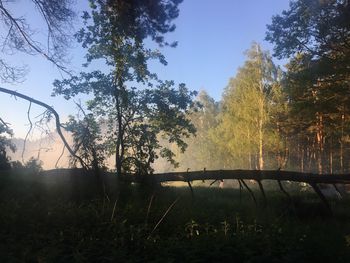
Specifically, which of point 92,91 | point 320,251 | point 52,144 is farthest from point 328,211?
point 92,91

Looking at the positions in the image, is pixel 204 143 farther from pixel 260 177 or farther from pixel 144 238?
pixel 144 238

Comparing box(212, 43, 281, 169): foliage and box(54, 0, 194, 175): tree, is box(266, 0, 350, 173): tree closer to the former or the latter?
box(54, 0, 194, 175): tree

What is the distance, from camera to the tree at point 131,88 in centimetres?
1179

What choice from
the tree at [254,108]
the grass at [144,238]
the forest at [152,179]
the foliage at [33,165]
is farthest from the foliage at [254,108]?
the grass at [144,238]

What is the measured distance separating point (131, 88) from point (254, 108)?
2024 centimetres

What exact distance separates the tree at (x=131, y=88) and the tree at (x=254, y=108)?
16019mm

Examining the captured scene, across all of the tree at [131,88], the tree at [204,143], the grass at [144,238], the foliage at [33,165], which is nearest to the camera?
the grass at [144,238]

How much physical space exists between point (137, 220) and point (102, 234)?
1816 millimetres

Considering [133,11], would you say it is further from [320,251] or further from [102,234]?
[320,251]

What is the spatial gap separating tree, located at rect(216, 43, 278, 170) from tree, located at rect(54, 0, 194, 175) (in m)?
16.0

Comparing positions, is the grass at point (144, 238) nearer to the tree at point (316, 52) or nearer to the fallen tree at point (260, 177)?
the fallen tree at point (260, 177)

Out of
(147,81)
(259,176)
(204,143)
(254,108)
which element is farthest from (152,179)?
(204,143)

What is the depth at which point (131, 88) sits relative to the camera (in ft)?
67.7

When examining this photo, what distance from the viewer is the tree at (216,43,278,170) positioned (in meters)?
37.8
